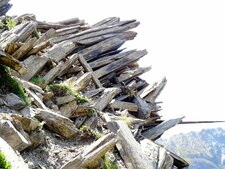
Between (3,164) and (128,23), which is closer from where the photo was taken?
(3,164)

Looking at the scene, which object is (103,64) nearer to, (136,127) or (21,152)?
(136,127)

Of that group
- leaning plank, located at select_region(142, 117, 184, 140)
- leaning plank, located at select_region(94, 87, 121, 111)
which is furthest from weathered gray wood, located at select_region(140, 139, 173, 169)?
leaning plank, located at select_region(142, 117, 184, 140)

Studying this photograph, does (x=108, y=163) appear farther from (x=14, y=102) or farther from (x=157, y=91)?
(x=157, y=91)

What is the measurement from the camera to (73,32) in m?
25.5

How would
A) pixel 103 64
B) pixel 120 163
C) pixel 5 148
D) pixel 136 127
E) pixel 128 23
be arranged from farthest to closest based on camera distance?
pixel 128 23 < pixel 103 64 < pixel 136 127 < pixel 120 163 < pixel 5 148

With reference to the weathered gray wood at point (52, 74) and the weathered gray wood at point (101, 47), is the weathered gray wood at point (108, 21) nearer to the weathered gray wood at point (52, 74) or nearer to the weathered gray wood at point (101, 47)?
the weathered gray wood at point (101, 47)

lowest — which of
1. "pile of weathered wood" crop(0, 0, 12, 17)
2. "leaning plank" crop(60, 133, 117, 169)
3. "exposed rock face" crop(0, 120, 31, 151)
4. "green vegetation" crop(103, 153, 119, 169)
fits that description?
"green vegetation" crop(103, 153, 119, 169)

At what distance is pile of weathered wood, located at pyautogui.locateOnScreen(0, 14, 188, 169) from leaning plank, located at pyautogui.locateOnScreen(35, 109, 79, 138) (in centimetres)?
3

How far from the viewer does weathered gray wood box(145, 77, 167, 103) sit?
2453 cm

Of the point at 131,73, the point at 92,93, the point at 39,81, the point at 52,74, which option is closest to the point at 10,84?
the point at 39,81

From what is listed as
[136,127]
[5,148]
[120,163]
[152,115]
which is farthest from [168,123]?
[5,148]

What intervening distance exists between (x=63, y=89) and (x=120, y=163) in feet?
15.1

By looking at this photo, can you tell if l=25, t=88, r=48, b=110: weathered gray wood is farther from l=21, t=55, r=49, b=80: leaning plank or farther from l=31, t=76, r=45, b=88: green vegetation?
l=21, t=55, r=49, b=80: leaning plank

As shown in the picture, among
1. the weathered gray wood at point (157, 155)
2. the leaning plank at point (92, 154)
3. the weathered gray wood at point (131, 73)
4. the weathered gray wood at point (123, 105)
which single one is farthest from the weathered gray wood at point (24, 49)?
the weathered gray wood at point (131, 73)
